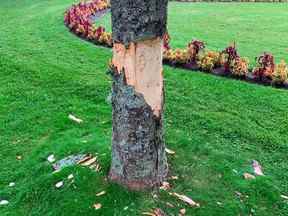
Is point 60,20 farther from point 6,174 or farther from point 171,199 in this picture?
point 171,199

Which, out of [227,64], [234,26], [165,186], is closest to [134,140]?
[165,186]

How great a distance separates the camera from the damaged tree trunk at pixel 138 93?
3.57 metres

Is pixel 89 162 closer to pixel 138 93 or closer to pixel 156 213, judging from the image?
pixel 156 213

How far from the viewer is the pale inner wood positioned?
362 centimetres

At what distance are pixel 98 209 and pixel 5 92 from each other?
12.5ft

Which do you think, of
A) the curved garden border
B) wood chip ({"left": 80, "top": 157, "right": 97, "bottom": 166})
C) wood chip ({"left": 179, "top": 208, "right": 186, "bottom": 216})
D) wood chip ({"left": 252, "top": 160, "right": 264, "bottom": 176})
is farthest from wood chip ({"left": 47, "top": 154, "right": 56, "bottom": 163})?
the curved garden border

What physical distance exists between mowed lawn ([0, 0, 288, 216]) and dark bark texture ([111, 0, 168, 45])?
4.45ft

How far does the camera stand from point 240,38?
1019 centimetres

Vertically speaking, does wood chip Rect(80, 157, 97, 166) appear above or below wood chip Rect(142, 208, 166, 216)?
above

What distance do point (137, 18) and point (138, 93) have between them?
0.60 meters

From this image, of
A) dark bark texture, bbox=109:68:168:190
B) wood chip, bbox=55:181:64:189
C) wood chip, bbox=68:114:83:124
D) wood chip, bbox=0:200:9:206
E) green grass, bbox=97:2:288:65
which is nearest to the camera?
dark bark texture, bbox=109:68:168:190

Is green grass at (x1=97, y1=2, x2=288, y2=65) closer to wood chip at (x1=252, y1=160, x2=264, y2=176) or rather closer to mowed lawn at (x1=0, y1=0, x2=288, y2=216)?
mowed lawn at (x1=0, y1=0, x2=288, y2=216)

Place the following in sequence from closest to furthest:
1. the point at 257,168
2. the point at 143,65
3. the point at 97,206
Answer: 1. the point at 143,65
2. the point at 97,206
3. the point at 257,168

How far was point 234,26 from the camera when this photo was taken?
11516 mm
